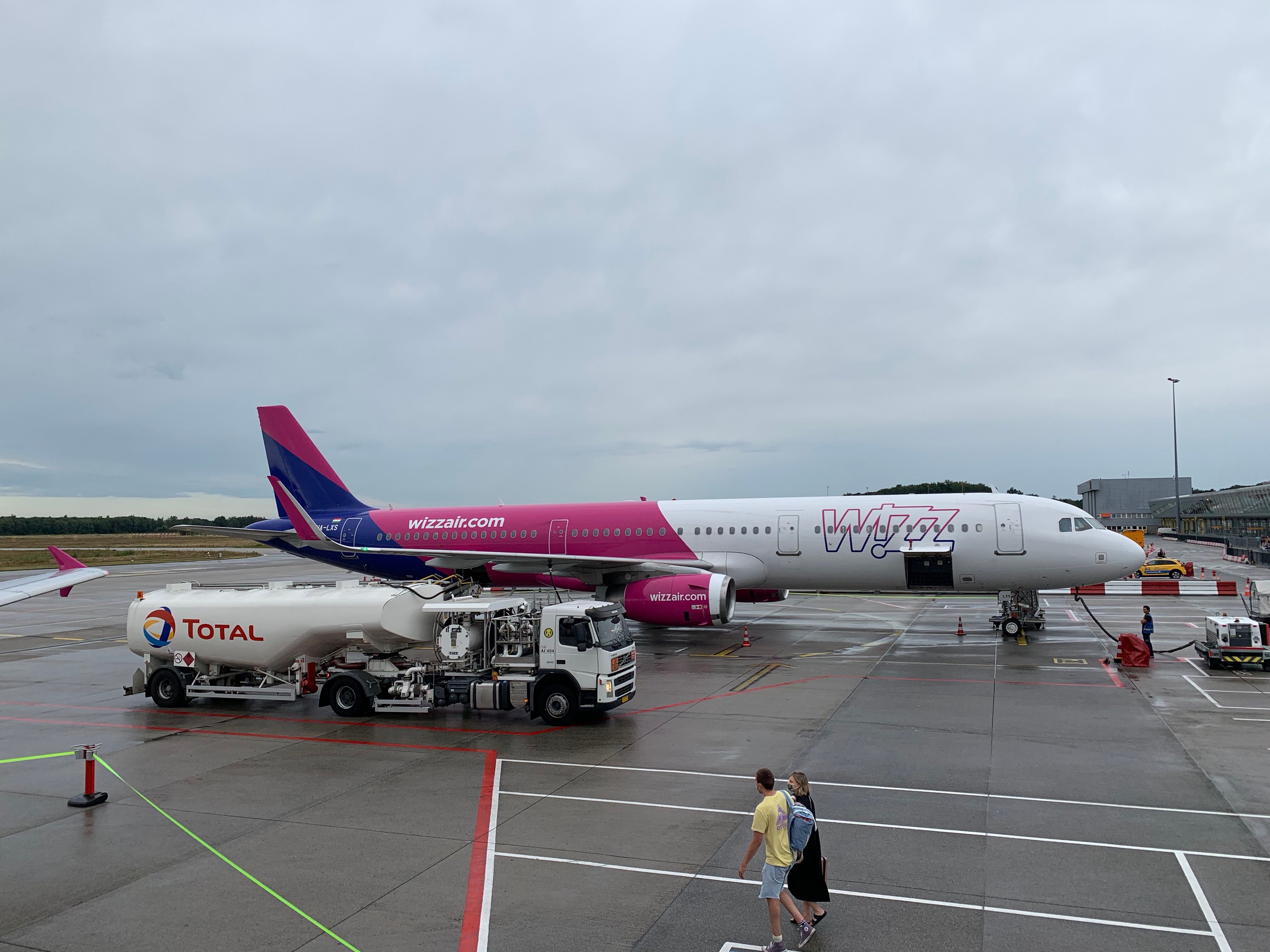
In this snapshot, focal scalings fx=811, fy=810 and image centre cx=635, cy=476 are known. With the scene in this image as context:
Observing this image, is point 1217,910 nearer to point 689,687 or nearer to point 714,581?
point 689,687

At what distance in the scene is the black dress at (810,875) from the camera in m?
7.82

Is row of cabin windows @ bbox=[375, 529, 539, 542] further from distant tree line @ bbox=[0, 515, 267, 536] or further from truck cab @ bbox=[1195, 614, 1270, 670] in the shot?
distant tree line @ bbox=[0, 515, 267, 536]

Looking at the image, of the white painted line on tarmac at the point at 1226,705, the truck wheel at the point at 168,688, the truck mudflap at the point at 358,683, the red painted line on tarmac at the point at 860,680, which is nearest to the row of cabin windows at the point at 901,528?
the red painted line on tarmac at the point at 860,680

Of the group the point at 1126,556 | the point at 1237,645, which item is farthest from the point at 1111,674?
the point at 1126,556

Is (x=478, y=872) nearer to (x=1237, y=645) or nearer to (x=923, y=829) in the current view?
(x=923, y=829)

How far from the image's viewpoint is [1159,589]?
40438 millimetres

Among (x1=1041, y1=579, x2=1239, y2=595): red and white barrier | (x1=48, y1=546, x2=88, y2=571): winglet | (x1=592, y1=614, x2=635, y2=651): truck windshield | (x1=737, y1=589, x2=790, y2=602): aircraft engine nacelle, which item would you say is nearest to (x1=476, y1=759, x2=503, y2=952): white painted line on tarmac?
(x1=592, y1=614, x2=635, y2=651): truck windshield

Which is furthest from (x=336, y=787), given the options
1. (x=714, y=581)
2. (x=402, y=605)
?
(x=714, y=581)

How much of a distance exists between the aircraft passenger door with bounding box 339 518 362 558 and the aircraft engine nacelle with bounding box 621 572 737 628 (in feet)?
47.0

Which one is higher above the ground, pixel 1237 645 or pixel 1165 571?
pixel 1237 645

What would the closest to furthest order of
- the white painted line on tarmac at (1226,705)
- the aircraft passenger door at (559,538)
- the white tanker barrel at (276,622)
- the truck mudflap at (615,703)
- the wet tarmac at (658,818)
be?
the wet tarmac at (658,818), the truck mudflap at (615,703), the white painted line on tarmac at (1226,705), the white tanker barrel at (276,622), the aircraft passenger door at (559,538)

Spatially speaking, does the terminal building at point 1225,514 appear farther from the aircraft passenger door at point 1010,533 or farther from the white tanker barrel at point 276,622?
the white tanker barrel at point 276,622

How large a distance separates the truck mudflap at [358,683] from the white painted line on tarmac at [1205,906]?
47.7 ft

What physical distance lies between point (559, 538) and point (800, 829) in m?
24.4
